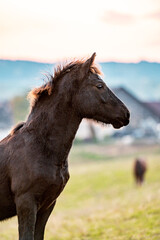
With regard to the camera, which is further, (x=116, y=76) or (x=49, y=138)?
(x=116, y=76)

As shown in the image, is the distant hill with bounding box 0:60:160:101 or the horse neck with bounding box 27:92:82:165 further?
the distant hill with bounding box 0:60:160:101

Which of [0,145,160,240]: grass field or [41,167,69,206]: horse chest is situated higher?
[41,167,69,206]: horse chest

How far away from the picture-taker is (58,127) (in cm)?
531

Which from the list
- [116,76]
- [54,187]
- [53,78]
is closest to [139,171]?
[53,78]

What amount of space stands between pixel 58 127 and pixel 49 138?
6.6 inches

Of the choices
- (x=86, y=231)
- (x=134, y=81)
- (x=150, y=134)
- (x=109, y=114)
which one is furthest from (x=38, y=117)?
(x=134, y=81)

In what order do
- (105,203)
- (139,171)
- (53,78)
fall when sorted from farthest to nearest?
(139,171)
(105,203)
(53,78)

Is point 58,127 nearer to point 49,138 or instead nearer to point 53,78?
point 49,138

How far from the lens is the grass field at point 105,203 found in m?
9.61

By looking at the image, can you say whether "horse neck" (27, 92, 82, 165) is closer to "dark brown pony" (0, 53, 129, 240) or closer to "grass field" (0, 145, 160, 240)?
"dark brown pony" (0, 53, 129, 240)

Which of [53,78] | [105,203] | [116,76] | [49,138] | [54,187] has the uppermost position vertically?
[53,78]

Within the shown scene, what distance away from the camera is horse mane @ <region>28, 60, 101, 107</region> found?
17.6 ft

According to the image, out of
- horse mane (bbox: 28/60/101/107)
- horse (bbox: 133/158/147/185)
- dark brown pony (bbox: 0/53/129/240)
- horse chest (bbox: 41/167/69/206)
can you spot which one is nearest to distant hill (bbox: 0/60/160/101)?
horse (bbox: 133/158/147/185)

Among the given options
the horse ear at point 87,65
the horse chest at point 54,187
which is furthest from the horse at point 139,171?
the horse ear at point 87,65
